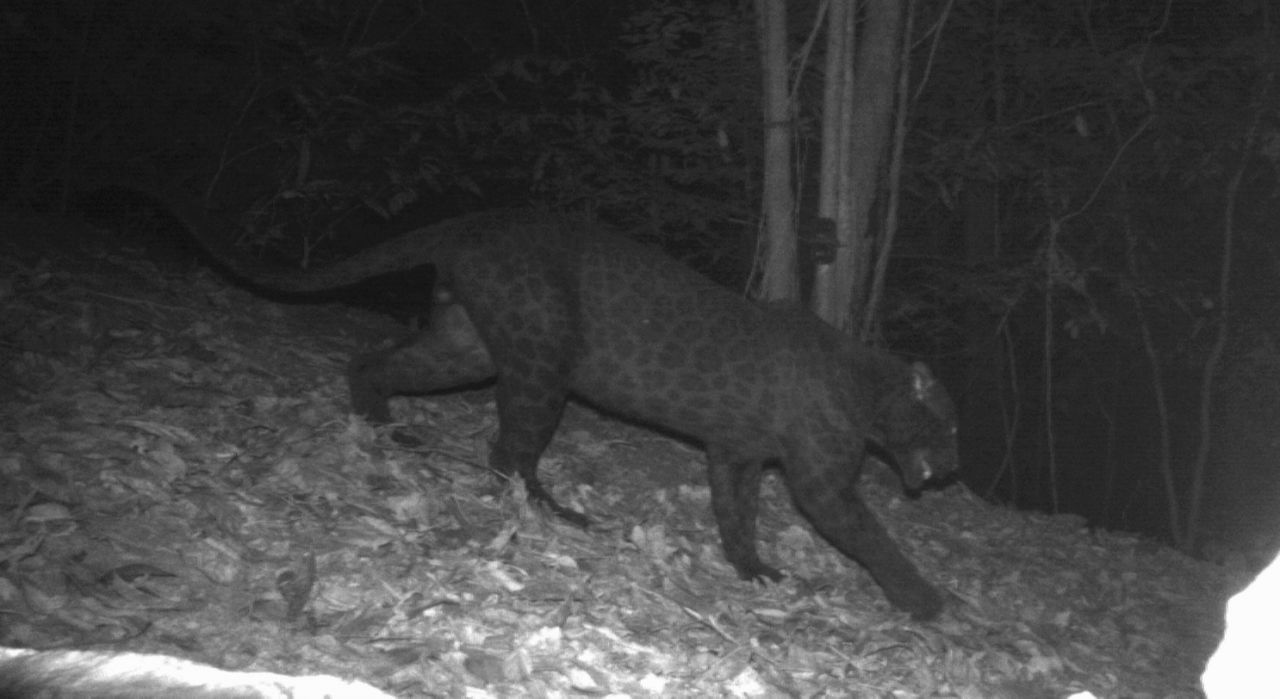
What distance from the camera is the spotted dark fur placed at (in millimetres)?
6645

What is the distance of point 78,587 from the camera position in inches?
180

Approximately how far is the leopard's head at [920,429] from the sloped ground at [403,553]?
75cm

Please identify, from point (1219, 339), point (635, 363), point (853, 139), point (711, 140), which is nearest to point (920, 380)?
point (635, 363)

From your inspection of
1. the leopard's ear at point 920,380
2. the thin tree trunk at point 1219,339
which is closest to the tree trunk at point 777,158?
the leopard's ear at point 920,380

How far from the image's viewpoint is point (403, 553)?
18.0ft

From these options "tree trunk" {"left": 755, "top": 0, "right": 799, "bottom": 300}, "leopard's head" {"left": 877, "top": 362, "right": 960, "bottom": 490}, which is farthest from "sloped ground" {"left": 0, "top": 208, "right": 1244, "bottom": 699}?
"tree trunk" {"left": 755, "top": 0, "right": 799, "bottom": 300}

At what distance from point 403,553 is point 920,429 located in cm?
346

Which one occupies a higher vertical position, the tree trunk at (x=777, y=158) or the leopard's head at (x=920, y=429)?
the tree trunk at (x=777, y=158)

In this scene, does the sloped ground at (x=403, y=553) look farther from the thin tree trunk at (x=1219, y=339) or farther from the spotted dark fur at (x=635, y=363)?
the thin tree trunk at (x=1219, y=339)

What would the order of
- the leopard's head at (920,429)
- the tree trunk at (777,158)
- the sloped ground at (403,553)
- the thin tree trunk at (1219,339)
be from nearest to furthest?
the sloped ground at (403,553), the leopard's head at (920,429), the tree trunk at (777,158), the thin tree trunk at (1219,339)

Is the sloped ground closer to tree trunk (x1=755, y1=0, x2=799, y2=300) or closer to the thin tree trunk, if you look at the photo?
tree trunk (x1=755, y1=0, x2=799, y2=300)

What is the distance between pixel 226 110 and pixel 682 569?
5318 mm

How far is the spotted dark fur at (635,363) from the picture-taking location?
21.8ft

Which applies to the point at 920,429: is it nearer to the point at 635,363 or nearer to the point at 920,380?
the point at 920,380
